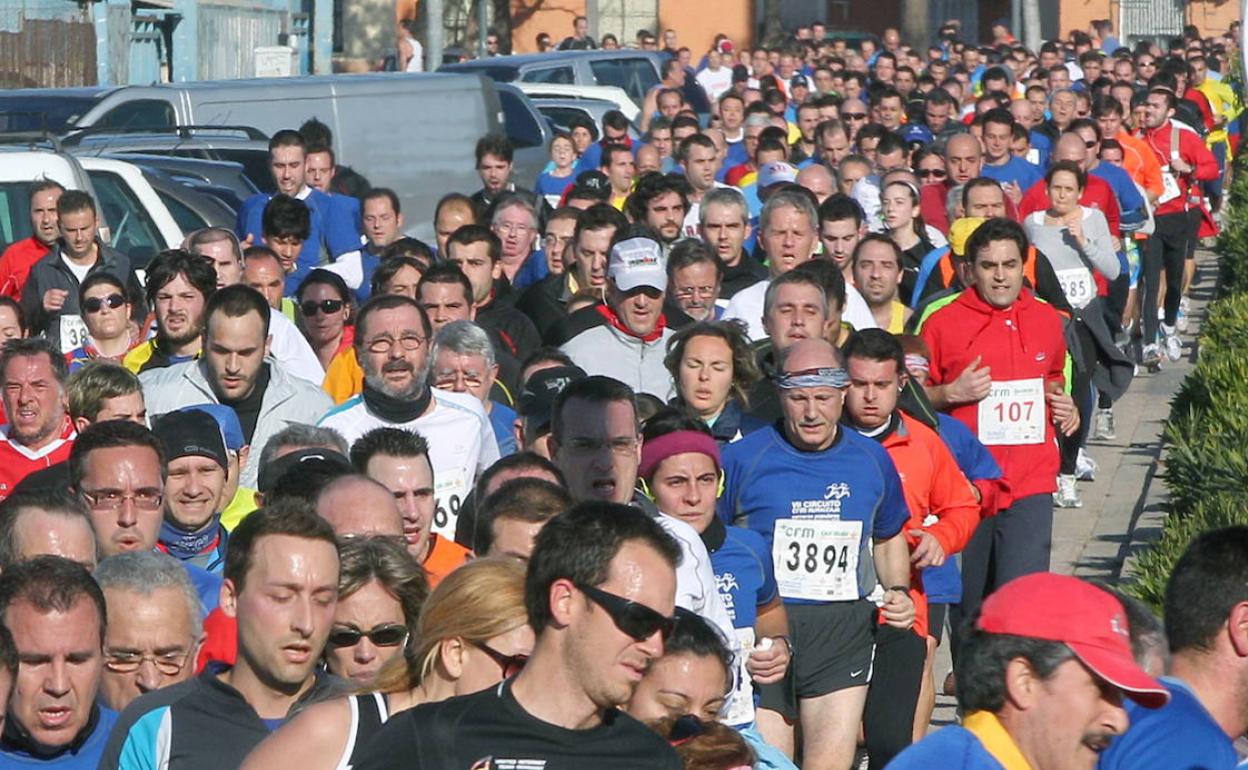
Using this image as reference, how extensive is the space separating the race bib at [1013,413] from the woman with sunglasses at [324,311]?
2698mm

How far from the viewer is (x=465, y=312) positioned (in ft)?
34.1

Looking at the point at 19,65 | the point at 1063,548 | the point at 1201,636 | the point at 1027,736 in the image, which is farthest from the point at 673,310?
the point at 19,65

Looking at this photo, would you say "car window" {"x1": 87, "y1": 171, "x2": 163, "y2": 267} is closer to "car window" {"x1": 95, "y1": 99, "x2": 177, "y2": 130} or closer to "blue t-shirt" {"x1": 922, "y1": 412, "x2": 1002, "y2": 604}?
"car window" {"x1": 95, "y1": 99, "x2": 177, "y2": 130}

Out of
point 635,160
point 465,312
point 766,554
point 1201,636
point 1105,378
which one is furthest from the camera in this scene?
point 635,160

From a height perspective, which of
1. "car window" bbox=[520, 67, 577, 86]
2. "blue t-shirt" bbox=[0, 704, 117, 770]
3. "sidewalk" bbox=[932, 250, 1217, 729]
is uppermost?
"car window" bbox=[520, 67, 577, 86]

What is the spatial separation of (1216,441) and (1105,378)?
6.58 feet

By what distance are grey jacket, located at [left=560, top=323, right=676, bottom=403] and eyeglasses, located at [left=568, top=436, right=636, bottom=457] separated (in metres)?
2.62

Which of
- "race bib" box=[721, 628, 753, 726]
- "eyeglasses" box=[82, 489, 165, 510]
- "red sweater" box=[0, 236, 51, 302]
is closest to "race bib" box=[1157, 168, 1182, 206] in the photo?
"red sweater" box=[0, 236, 51, 302]

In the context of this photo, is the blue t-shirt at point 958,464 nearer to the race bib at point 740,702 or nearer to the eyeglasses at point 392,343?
the eyeglasses at point 392,343

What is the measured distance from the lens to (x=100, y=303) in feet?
34.3

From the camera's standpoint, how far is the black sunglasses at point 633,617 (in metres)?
4.30

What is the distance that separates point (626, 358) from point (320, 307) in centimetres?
153

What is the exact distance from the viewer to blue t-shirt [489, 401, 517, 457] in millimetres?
9156

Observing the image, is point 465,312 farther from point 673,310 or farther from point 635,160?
point 635,160
